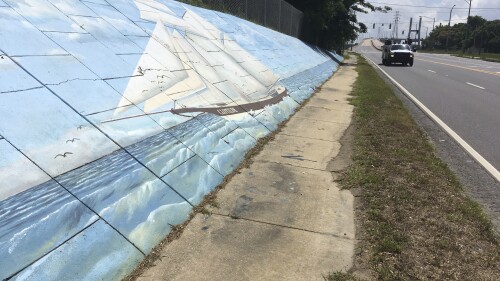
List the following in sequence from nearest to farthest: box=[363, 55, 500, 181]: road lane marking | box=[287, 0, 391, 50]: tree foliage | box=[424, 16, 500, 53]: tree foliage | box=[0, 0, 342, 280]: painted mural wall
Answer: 1. box=[0, 0, 342, 280]: painted mural wall
2. box=[363, 55, 500, 181]: road lane marking
3. box=[287, 0, 391, 50]: tree foliage
4. box=[424, 16, 500, 53]: tree foliage

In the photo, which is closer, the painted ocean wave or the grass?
the painted ocean wave

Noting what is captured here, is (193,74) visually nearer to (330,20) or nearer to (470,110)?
(470,110)

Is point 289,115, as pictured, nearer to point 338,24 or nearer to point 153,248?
point 153,248

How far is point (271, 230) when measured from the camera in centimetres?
386

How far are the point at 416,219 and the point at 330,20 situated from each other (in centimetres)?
3189

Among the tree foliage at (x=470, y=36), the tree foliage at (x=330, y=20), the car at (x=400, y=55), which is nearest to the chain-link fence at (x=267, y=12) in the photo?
the tree foliage at (x=330, y=20)

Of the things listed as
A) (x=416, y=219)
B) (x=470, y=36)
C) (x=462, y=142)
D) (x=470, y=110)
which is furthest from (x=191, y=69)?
(x=470, y=36)

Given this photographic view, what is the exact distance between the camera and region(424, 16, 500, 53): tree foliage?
89438mm

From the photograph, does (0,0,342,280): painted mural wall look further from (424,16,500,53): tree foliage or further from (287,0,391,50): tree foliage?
(424,16,500,53): tree foliage

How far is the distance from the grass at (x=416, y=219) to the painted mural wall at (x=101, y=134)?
172 cm

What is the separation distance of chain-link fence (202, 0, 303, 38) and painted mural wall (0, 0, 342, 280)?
297 inches

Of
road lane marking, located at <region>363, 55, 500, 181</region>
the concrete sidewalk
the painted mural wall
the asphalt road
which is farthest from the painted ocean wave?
the asphalt road

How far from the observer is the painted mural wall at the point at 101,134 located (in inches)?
117

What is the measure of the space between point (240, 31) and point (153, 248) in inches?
442
